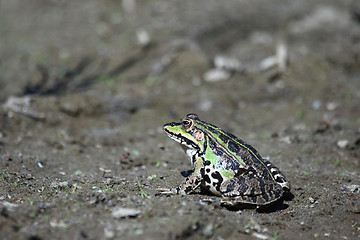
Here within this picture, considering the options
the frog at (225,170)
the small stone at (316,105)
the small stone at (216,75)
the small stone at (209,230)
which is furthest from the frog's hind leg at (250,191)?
the small stone at (216,75)

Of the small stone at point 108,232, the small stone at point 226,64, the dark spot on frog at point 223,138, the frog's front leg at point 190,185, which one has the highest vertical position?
the small stone at point 226,64

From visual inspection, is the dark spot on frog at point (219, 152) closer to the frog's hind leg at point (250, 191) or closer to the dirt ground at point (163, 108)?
the frog's hind leg at point (250, 191)

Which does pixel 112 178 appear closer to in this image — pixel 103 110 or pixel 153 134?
pixel 153 134

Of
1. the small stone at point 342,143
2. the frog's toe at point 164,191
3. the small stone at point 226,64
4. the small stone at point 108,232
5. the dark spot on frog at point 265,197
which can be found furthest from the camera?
the small stone at point 226,64

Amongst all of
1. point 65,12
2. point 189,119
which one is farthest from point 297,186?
point 65,12

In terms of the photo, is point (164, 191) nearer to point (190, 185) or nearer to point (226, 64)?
point (190, 185)

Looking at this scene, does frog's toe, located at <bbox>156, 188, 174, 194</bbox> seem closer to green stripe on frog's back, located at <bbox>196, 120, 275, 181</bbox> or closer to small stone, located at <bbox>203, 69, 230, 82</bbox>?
green stripe on frog's back, located at <bbox>196, 120, 275, 181</bbox>

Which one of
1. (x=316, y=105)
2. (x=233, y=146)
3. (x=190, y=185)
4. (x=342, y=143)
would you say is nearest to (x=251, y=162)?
(x=233, y=146)
